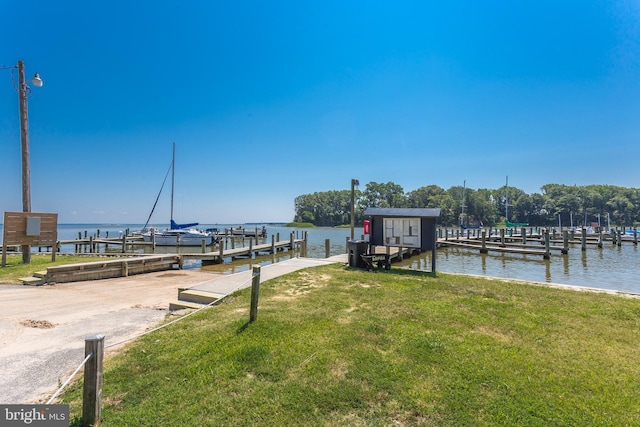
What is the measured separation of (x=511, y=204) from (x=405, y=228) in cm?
11248

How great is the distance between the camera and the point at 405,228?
12.5 meters

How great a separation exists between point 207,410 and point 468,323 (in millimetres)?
4493

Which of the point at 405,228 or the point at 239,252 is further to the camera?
the point at 239,252

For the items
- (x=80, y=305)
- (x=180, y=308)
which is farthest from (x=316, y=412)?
(x=80, y=305)

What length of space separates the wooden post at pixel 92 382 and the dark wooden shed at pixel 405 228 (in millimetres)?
10815

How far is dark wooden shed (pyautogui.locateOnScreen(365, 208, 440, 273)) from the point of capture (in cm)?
1196

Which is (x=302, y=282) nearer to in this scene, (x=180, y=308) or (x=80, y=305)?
(x=180, y=308)

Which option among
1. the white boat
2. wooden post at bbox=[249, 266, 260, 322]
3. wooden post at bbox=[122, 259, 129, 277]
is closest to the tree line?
the white boat

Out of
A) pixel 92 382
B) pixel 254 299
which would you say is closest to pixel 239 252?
pixel 254 299

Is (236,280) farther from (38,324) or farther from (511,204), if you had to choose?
(511,204)

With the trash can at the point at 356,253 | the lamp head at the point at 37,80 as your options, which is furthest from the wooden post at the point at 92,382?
the lamp head at the point at 37,80

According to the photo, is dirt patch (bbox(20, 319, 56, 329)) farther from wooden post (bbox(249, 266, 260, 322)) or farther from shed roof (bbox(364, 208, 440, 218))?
shed roof (bbox(364, 208, 440, 218))

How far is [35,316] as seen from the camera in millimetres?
6535

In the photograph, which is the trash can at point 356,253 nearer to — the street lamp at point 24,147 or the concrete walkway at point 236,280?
the concrete walkway at point 236,280
